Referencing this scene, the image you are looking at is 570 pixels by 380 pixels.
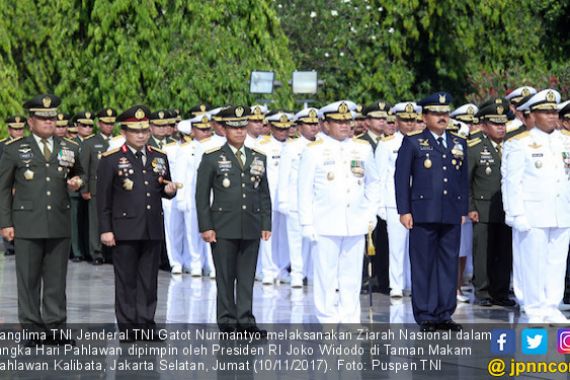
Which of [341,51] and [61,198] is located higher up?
[341,51]

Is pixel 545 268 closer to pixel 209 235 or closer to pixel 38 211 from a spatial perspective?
pixel 209 235

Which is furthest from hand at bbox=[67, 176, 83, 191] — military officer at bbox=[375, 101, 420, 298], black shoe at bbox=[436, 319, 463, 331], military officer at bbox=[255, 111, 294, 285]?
military officer at bbox=[255, 111, 294, 285]

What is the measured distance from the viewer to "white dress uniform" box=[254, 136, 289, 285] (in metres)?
20.3

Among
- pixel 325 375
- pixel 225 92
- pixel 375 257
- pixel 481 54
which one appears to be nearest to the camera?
pixel 325 375

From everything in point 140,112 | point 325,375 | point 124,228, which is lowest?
point 325,375

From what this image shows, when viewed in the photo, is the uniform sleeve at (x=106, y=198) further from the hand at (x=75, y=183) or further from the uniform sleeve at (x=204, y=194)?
the uniform sleeve at (x=204, y=194)

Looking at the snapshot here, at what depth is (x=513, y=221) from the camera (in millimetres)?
14875

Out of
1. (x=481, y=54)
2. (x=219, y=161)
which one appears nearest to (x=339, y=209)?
(x=219, y=161)

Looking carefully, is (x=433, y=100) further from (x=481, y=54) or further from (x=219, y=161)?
(x=481, y=54)

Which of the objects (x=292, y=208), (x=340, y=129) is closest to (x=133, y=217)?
(x=340, y=129)

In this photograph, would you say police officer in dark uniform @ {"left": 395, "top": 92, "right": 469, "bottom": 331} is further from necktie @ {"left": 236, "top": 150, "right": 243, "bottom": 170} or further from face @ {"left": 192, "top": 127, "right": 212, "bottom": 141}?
face @ {"left": 192, "top": 127, "right": 212, "bottom": 141}

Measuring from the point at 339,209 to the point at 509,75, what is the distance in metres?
26.0

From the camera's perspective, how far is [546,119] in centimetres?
1483

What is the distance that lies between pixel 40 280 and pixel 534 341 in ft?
15.6
